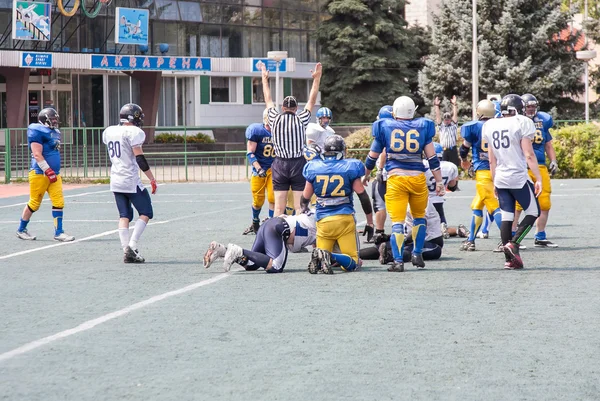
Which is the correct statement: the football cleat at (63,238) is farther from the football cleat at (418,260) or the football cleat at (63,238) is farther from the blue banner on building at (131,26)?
the blue banner on building at (131,26)

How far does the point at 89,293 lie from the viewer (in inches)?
395

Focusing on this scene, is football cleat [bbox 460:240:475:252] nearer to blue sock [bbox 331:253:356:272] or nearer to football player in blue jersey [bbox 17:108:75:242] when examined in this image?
blue sock [bbox 331:253:356:272]

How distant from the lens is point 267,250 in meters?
11.3

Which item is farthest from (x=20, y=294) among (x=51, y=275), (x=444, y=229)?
(x=444, y=229)

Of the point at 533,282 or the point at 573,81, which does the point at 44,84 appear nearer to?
the point at 573,81

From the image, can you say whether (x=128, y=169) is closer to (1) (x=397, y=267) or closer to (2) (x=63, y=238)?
(2) (x=63, y=238)

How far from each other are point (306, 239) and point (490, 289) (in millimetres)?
2576

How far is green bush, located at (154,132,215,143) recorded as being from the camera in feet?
120

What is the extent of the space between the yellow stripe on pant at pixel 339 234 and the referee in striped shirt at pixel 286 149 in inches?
121

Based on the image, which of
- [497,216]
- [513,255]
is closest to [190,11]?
[497,216]

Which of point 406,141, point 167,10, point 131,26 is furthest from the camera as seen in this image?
point 167,10

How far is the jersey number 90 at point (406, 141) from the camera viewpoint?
11.2 m

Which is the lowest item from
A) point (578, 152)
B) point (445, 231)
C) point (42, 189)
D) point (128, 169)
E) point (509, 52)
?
point (445, 231)

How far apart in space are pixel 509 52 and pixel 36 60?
1967 centimetres
